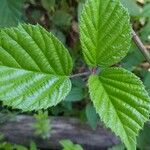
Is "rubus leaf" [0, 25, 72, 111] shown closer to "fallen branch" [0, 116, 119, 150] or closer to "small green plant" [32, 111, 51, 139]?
"small green plant" [32, 111, 51, 139]

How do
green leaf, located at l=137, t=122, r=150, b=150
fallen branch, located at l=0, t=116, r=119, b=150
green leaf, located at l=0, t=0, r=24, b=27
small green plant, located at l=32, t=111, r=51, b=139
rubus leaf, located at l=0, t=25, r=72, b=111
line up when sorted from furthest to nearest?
1. fallen branch, located at l=0, t=116, r=119, b=150
2. small green plant, located at l=32, t=111, r=51, b=139
3. green leaf, located at l=137, t=122, r=150, b=150
4. green leaf, located at l=0, t=0, r=24, b=27
5. rubus leaf, located at l=0, t=25, r=72, b=111

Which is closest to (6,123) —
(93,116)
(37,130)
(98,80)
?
(37,130)

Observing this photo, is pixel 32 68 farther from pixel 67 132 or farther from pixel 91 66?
pixel 67 132

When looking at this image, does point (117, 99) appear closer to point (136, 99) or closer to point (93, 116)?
point (136, 99)

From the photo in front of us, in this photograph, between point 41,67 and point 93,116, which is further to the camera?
point 93,116

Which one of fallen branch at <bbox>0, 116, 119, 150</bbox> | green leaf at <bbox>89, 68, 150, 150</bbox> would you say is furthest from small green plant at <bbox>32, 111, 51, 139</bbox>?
green leaf at <bbox>89, 68, 150, 150</bbox>

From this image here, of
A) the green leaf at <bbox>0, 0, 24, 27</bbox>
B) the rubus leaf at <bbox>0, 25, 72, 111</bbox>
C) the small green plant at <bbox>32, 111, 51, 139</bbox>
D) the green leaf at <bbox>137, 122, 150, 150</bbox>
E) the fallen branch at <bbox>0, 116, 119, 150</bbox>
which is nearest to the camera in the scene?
the rubus leaf at <bbox>0, 25, 72, 111</bbox>

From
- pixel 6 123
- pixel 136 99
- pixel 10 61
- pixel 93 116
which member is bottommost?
pixel 136 99

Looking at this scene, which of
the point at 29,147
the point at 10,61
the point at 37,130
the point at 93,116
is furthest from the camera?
the point at 29,147
